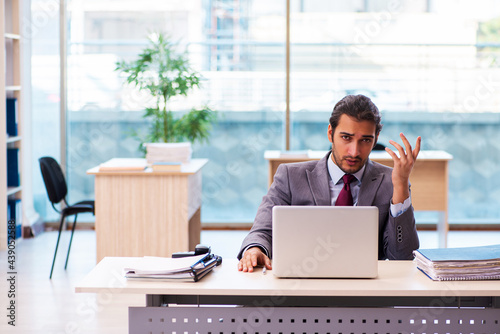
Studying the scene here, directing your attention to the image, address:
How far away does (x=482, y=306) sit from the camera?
240cm

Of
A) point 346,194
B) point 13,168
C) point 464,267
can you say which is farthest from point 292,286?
point 13,168

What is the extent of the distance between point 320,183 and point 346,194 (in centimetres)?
14

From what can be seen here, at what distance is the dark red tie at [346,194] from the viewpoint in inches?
110

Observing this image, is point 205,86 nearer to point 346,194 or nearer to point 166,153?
point 166,153

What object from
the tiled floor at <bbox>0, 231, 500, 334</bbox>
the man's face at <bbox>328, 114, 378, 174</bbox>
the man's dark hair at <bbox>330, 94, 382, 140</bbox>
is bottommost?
the tiled floor at <bbox>0, 231, 500, 334</bbox>

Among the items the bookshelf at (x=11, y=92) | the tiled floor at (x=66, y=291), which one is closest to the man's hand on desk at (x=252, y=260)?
the tiled floor at (x=66, y=291)

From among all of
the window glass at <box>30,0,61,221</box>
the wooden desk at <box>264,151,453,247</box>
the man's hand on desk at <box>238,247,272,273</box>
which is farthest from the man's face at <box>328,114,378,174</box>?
the window glass at <box>30,0,61,221</box>

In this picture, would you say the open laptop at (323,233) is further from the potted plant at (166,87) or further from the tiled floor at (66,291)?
the potted plant at (166,87)

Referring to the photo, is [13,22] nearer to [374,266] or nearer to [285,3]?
[285,3]

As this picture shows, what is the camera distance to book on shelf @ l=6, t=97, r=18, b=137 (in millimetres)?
5973

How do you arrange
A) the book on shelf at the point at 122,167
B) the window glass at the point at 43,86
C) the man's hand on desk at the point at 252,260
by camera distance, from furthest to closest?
the window glass at the point at 43,86, the book on shelf at the point at 122,167, the man's hand on desk at the point at 252,260

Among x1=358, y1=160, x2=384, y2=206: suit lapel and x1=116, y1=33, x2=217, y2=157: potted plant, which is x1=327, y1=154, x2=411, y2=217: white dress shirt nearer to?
x1=358, y1=160, x2=384, y2=206: suit lapel

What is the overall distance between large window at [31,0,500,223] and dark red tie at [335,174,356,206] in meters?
3.96

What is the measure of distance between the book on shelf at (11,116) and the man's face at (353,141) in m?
4.01
